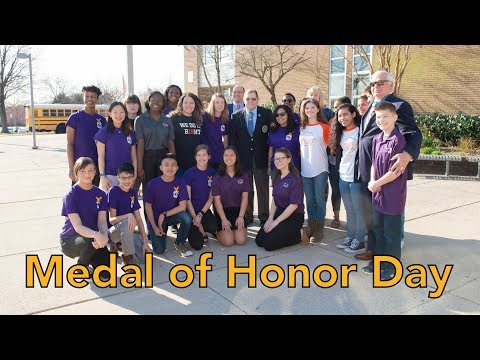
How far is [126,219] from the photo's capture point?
4160 mm

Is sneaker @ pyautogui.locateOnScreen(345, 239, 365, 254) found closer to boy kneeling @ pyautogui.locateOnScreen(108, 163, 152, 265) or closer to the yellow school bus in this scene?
boy kneeling @ pyautogui.locateOnScreen(108, 163, 152, 265)

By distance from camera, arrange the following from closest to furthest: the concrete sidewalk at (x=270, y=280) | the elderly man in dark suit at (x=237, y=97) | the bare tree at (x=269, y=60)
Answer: the concrete sidewalk at (x=270, y=280) < the elderly man in dark suit at (x=237, y=97) < the bare tree at (x=269, y=60)

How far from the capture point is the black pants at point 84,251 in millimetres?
3766

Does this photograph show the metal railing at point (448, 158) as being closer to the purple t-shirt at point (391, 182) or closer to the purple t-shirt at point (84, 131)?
the purple t-shirt at point (391, 182)

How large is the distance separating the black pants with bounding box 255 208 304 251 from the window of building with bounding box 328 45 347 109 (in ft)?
52.2

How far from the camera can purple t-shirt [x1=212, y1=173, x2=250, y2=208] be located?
505 cm

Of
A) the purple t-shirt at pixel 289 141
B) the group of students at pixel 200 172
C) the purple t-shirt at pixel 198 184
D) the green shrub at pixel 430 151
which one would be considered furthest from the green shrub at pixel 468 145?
the purple t-shirt at pixel 198 184

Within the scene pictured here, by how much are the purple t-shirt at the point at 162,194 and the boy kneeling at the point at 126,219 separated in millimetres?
308

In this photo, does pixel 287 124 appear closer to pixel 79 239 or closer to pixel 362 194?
pixel 362 194

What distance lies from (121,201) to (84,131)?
1196 mm

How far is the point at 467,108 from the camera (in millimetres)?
15070

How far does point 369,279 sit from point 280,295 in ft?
3.11

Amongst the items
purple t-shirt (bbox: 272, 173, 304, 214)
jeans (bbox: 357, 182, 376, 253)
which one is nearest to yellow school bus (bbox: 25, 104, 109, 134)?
purple t-shirt (bbox: 272, 173, 304, 214)
